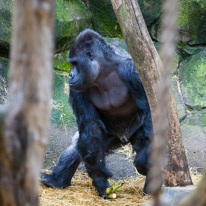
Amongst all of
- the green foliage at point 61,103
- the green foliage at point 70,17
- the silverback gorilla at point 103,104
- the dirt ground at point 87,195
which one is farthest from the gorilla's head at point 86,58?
the green foliage at point 70,17

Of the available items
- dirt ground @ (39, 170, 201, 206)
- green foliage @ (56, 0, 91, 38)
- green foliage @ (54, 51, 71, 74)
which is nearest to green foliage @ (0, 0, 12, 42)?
green foliage @ (56, 0, 91, 38)

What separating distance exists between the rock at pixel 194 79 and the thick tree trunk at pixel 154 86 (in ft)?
9.30

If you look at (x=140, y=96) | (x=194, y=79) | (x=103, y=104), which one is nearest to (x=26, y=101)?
(x=140, y=96)

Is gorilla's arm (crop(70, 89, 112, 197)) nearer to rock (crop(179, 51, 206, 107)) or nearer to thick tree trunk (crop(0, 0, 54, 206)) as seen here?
rock (crop(179, 51, 206, 107))

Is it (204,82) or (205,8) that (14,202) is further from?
(205,8)

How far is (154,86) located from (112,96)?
109 centimetres

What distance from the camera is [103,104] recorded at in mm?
3652

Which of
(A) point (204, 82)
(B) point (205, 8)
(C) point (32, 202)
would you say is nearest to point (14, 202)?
(C) point (32, 202)

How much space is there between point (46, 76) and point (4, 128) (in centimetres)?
15

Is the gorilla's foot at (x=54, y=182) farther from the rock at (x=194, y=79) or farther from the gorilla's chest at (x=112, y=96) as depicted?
the rock at (x=194, y=79)

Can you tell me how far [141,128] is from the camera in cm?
342

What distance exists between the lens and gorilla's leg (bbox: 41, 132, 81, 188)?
13.1 feet

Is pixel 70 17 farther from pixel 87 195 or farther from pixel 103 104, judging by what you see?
pixel 87 195

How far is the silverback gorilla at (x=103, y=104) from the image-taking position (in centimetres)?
338
